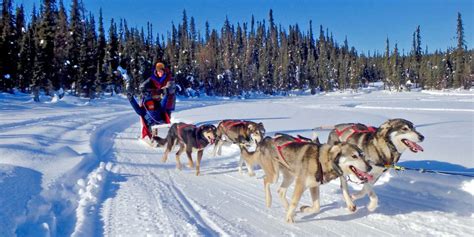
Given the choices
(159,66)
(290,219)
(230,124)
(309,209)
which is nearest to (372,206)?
(309,209)

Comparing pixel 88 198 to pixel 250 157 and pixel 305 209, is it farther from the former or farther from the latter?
pixel 305 209

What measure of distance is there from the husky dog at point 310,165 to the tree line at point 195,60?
3107 centimetres

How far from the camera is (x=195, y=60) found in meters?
73.5

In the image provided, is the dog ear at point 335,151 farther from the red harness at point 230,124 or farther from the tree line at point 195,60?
the tree line at point 195,60

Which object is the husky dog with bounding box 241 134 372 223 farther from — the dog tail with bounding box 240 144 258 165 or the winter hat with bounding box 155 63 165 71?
the winter hat with bounding box 155 63 165 71

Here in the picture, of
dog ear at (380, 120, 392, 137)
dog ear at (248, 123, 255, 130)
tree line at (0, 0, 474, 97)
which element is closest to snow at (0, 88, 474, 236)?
dog ear at (380, 120, 392, 137)

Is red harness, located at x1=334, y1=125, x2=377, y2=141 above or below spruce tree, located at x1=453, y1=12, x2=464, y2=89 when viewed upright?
below

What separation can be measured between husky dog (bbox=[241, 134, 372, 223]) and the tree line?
102ft

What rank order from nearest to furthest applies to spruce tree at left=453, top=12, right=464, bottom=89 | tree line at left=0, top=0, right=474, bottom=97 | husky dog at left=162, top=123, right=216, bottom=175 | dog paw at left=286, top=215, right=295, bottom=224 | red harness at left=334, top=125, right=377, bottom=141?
1. dog paw at left=286, top=215, right=295, bottom=224
2. red harness at left=334, top=125, right=377, bottom=141
3. husky dog at left=162, top=123, right=216, bottom=175
4. tree line at left=0, top=0, right=474, bottom=97
5. spruce tree at left=453, top=12, right=464, bottom=89

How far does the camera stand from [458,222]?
14.7ft

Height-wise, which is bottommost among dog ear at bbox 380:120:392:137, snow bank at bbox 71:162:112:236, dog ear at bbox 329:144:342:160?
snow bank at bbox 71:162:112:236

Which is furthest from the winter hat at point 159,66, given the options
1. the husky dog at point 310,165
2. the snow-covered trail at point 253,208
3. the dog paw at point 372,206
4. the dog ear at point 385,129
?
the dog paw at point 372,206

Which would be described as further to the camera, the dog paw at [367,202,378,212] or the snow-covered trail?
the dog paw at [367,202,378,212]

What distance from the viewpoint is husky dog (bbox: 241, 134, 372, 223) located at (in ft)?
14.2
